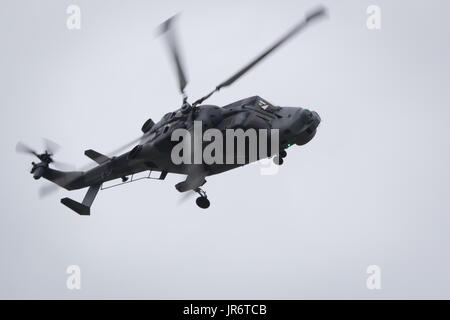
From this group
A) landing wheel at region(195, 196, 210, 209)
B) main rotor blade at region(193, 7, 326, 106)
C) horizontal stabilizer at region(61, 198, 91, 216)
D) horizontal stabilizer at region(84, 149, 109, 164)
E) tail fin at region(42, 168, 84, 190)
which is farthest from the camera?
tail fin at region(42, 168, 84, 190)

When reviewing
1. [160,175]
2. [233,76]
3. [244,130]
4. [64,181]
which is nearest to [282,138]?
[244,130]

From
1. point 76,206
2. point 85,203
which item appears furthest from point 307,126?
point 76,206

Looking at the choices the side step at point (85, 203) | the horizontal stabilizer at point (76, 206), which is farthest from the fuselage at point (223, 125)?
the horizontal stabilizer at point (76, 206)

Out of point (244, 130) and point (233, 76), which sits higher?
point (233, 76)

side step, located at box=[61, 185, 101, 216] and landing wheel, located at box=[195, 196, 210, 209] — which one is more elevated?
side step, located at box=[61, 185, 101, 216]

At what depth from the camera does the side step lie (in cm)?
2577

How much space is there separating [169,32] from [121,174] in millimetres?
6903

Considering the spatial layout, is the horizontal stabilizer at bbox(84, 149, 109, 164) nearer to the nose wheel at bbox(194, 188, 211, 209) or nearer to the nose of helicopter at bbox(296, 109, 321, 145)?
the nose wheel at bbox(194, 188, 211, 209)

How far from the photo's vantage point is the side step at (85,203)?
25.8 metres

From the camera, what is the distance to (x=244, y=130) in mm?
22594

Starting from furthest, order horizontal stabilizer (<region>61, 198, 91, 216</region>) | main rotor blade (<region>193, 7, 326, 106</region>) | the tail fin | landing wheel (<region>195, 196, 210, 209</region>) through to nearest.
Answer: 1. the tail fin
2. horizontal stabilizer (<region>61, 198, 91, 216</region>)
3. landing wheel (<region>195, 196, 210, 209</region>)
4. main rotor blade (<region>193, 7, 326, 106</region>)

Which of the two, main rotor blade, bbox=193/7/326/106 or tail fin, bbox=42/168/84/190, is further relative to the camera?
tail fin, bbox=42/168/84/190

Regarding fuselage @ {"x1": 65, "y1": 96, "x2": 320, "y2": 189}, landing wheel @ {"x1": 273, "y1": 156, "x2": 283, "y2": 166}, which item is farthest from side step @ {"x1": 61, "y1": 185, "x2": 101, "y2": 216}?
landing wheel @ {"x1": 273, "y1": 156, "x2": 283, "y2": 166}

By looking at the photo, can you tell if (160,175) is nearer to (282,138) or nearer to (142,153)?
(142,153)
